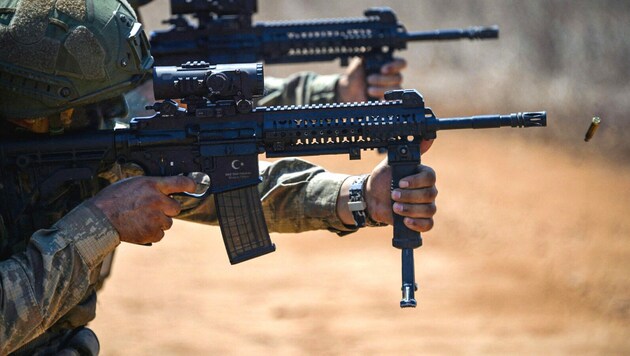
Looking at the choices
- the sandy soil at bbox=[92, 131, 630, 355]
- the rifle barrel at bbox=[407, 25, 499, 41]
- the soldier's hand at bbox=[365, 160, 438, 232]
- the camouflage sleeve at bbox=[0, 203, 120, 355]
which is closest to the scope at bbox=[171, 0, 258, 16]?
the rifle barrel at bbox=[407, 25, 499, 41]

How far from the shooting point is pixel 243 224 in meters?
4.79

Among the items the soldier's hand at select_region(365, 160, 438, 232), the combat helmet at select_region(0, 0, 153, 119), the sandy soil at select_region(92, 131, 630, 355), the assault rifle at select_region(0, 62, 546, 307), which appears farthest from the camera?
the sandy soil at select_region(92, 131, 630, 355)

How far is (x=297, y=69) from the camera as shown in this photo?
17312mm

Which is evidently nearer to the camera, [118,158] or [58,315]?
[58,315]

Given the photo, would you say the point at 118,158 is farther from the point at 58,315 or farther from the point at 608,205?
the point at 608,205

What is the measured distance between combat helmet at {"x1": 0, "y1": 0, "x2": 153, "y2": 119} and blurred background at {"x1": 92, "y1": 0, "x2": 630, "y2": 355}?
3866mm

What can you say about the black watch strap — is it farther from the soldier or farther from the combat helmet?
the combat helmet

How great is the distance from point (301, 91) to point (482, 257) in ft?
9.23

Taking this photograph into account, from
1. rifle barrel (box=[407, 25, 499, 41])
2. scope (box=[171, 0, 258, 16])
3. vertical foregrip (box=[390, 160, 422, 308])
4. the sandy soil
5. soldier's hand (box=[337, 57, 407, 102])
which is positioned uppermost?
scope (box=[171, 0, 258, 16])

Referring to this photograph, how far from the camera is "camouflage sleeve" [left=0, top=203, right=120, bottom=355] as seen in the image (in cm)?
399

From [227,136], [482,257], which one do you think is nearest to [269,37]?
[482,257]

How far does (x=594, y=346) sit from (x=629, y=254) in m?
2.07

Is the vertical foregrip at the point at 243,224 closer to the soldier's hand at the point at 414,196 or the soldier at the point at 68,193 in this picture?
the soldier at the point at 68,193

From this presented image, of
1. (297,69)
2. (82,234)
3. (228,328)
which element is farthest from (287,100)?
(297,69)
